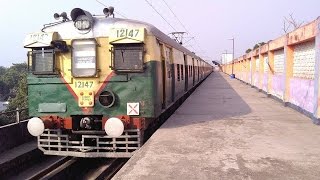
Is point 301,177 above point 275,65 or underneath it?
underneath

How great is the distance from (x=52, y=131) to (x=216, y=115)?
16.4ft

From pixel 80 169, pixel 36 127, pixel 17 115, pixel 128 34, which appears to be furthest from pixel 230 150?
pixel 17 115

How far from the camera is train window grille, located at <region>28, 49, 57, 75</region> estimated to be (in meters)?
7.15

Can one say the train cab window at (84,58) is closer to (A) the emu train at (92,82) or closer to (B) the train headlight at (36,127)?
(A) the emu train at (92,82)

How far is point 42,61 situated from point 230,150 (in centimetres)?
415

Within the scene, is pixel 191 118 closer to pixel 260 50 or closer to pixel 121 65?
pixel 121 65

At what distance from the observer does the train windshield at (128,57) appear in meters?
6.93

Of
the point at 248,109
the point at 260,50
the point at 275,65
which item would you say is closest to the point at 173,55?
the point at 248,109

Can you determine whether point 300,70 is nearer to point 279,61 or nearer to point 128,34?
point 279,61

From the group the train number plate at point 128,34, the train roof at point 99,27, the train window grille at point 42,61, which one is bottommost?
the train window grille at point 42,61

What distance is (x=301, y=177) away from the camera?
4.58 metres

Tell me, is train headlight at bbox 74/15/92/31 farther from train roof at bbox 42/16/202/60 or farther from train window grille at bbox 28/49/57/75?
train window grille at bbox 28/49/57/75

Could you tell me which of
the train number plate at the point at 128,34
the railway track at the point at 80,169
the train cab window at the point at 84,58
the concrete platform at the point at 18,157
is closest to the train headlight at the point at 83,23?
the train cab window at the point at 84,58

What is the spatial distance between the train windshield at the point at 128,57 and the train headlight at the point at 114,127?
1.08 metres
